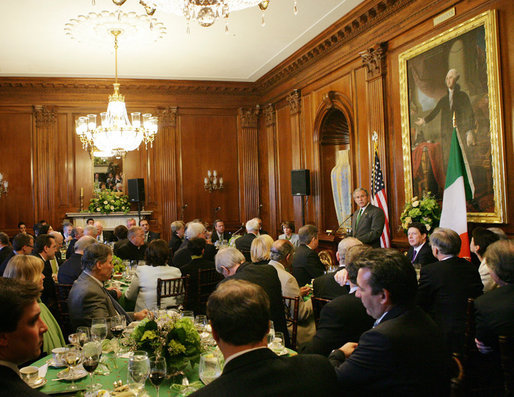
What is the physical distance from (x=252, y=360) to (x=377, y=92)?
6.84 meters

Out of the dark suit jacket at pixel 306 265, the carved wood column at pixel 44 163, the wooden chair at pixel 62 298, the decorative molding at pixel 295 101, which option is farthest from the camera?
the carved wood column at pixel 44 163

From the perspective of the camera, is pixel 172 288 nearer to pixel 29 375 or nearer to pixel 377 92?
pixel 29 375

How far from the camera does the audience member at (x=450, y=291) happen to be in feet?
12.0

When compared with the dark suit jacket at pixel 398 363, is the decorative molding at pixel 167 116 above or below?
above

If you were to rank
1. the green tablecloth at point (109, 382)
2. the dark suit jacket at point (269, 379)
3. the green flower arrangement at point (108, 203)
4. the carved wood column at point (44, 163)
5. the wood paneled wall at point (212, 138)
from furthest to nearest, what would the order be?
the carved wood column at point (44, 163) → the green flower arrangement at point (108, 203) → the wood paneled wall at point (212, 138) → the green tablecloth at point (109, 382) → the dark suit jacket at point (269, 379)

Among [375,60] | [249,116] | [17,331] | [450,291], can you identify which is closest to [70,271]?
[17,331]

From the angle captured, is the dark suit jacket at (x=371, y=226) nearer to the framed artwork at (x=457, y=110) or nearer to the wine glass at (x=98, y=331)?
the framed artwork at (x=457, y=110)

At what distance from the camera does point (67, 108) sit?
11609 millimetres

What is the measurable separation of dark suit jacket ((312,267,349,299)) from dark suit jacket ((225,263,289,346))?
0.33 m

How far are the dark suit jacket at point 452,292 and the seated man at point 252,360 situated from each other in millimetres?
2414

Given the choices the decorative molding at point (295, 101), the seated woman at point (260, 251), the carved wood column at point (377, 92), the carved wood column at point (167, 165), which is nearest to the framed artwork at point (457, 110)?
the carved wood column at point (377, 92)

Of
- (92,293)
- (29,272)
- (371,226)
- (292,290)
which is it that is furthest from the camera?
(371,226)

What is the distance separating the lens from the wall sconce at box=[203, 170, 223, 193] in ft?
39.9

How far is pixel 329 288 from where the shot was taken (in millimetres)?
3654
